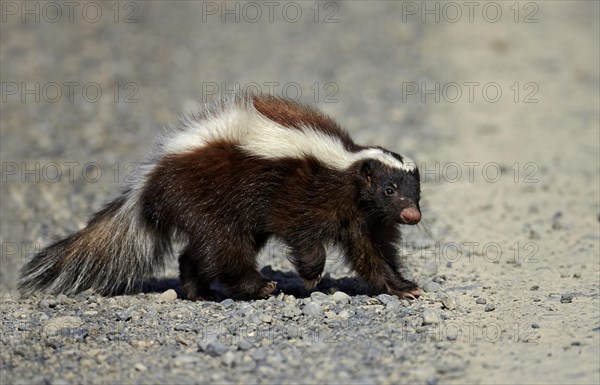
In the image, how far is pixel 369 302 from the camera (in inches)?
400

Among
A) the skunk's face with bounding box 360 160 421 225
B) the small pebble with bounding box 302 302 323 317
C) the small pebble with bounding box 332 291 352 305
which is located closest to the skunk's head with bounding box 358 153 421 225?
the skunk's face with bounding box 360 160 421 225

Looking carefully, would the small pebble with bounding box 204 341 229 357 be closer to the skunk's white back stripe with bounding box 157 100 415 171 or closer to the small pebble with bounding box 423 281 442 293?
the skunk's white back stripe with bounding box 157 100 415 171

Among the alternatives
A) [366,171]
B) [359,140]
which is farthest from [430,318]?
[359,140]

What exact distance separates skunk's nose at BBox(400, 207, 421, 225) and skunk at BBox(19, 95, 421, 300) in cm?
1

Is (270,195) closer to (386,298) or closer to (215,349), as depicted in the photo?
(386,298)

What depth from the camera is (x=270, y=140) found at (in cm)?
1011

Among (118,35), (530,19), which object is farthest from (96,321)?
(530,19)

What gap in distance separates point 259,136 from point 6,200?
22.4 ft

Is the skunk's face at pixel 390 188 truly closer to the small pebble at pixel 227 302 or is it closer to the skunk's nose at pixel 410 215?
the skunk's nose at pixel 410 215

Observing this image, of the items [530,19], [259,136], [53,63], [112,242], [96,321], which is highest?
[530,19]

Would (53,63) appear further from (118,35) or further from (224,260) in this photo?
(224,260)

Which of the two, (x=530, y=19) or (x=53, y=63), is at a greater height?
(x=530, y=19)

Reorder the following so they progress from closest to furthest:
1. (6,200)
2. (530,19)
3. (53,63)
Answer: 1. (6,200)
2. (53,63)
3. (530,19)

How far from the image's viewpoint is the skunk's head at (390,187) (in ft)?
33.1
